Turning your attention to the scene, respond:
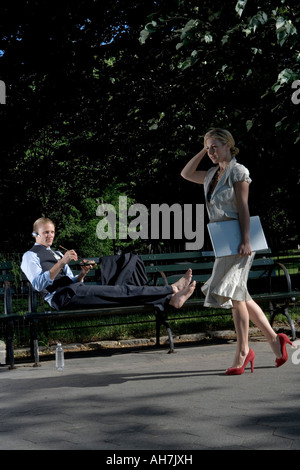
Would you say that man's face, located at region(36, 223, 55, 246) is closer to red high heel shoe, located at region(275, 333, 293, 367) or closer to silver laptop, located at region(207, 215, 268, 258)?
silver laptop, located at region(207, 215, 268, 258)

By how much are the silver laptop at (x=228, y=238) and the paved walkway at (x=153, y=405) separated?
1.08 m

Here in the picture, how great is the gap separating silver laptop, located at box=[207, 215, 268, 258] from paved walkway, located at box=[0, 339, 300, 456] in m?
1.08

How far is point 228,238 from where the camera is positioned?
573 cm

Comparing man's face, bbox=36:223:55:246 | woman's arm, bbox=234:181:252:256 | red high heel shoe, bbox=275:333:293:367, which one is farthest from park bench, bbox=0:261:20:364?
red high heel shoe, bbox=275:333:293:367

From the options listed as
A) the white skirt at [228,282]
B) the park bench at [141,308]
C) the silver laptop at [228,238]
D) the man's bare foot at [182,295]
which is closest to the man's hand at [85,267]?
the park bench at [141,308]

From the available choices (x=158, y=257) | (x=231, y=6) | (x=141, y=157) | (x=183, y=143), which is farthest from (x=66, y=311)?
(x=141, y=157)

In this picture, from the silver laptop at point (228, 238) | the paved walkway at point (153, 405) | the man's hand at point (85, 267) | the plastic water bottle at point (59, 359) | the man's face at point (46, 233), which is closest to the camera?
the paved walkway at point (153, 405)

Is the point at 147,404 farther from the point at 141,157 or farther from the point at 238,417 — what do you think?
the point at 141,157

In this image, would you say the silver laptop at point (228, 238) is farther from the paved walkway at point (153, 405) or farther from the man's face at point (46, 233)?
the man's face at point (46, 233)

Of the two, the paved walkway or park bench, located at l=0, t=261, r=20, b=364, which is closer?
the paved walkway

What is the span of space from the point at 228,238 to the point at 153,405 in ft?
5.50

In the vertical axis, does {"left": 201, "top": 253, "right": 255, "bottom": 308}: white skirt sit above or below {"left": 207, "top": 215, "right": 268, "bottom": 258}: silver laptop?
below

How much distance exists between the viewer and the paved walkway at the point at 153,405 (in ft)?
12.3

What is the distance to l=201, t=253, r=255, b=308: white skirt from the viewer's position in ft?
18.7
